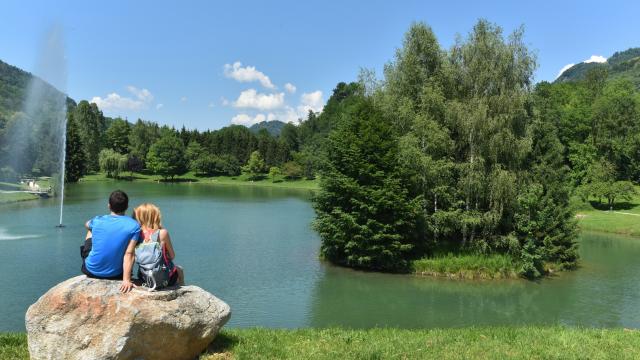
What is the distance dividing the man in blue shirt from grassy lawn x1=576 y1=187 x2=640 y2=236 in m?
39.6

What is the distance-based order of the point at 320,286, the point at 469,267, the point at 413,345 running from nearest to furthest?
the point at 413,345 → the point at 320,286 → the point at 469,267

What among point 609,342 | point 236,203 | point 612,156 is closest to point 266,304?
point 609,342

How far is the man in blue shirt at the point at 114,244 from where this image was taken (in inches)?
311

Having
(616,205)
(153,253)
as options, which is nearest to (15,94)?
(153,253)

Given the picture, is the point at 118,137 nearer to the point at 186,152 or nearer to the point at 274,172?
the point at 186,152

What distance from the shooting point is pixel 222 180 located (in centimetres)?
11944

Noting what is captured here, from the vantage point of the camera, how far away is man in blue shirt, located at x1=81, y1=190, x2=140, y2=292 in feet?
25.9

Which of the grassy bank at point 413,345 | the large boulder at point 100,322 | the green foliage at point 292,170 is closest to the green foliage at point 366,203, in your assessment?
the grassy bank at point 413,345

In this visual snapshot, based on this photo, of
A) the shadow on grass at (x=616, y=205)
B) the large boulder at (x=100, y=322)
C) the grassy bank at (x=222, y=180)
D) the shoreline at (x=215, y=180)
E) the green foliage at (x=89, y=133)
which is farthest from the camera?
the green foliage at (x=89, y=133)

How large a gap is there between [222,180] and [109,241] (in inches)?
4457

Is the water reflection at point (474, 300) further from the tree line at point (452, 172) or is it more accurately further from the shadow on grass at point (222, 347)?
the shadow on grass at point (222, 347)

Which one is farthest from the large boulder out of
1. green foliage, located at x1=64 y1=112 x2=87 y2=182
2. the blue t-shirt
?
green foliage, located at x1=64 y1=112 x2=87 y2=182

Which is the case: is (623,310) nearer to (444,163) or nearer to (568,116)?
(444,163)

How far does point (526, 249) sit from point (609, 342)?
1772cm
